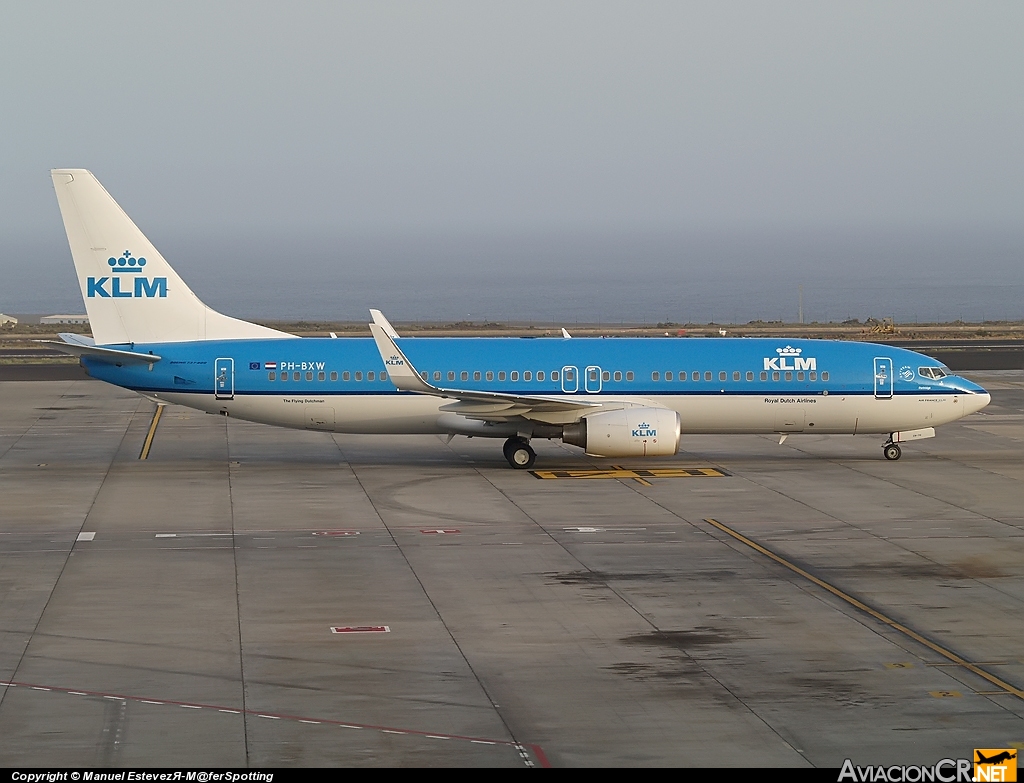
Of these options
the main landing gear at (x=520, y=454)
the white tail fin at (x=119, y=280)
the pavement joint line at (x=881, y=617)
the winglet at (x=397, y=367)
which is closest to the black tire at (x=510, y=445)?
the main landing gear at (x=520, y=454)

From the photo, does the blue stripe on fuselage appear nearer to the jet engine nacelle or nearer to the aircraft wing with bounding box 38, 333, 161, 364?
the aircraft wing with bounding box 38, 333, 161, 364

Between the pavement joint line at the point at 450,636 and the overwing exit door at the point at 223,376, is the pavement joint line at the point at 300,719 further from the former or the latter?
the overwing exit door at the point at 223,376

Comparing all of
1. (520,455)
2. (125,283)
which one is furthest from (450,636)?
(125,283)

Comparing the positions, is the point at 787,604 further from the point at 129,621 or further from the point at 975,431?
the point at 975,431

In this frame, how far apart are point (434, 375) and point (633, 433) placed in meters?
6.45

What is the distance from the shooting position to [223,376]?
1587 inches

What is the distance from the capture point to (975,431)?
4953 centimetres

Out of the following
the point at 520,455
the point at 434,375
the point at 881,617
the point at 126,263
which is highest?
the point at 126,263

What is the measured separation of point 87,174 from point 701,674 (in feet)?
91.8

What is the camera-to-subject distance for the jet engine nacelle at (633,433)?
3906cm

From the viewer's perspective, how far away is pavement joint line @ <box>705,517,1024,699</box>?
20.4 metres

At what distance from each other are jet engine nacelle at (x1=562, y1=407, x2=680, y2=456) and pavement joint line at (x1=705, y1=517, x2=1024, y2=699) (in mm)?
6830

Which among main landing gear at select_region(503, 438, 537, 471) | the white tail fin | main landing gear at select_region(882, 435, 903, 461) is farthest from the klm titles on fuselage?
the white tail fin

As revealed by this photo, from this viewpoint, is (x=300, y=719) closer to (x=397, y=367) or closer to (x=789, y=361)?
(x=397, y=367)
